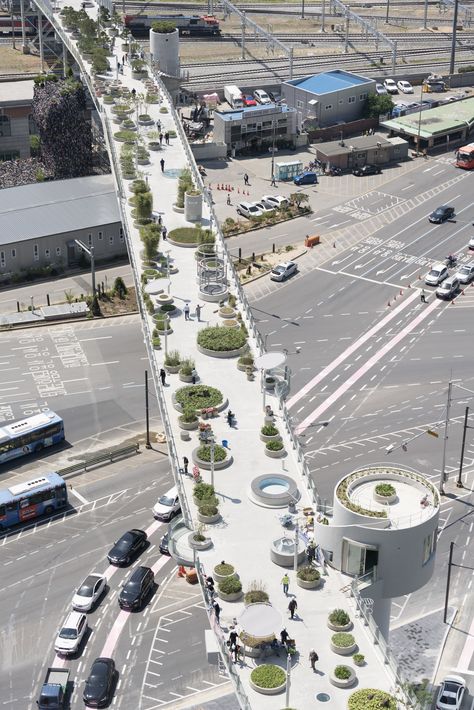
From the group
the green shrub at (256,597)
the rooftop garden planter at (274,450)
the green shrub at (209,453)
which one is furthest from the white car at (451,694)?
the green shrub at (209,453)

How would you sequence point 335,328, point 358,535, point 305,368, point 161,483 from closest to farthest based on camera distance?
point 358,535 < point 161,483 < point 305,368 < point 335,328

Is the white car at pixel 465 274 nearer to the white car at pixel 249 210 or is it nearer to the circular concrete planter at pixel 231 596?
the white car at pixel 249 210

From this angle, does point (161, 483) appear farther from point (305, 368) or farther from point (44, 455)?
point (305, 368)

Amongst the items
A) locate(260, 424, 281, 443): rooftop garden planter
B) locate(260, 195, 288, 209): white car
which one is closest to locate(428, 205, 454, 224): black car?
locate(260, 195, 288, 209): white car

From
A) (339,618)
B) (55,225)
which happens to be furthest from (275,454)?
(55,225)

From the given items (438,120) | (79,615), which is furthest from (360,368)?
(438,120)

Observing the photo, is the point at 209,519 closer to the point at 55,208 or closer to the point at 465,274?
the point at 465,274
